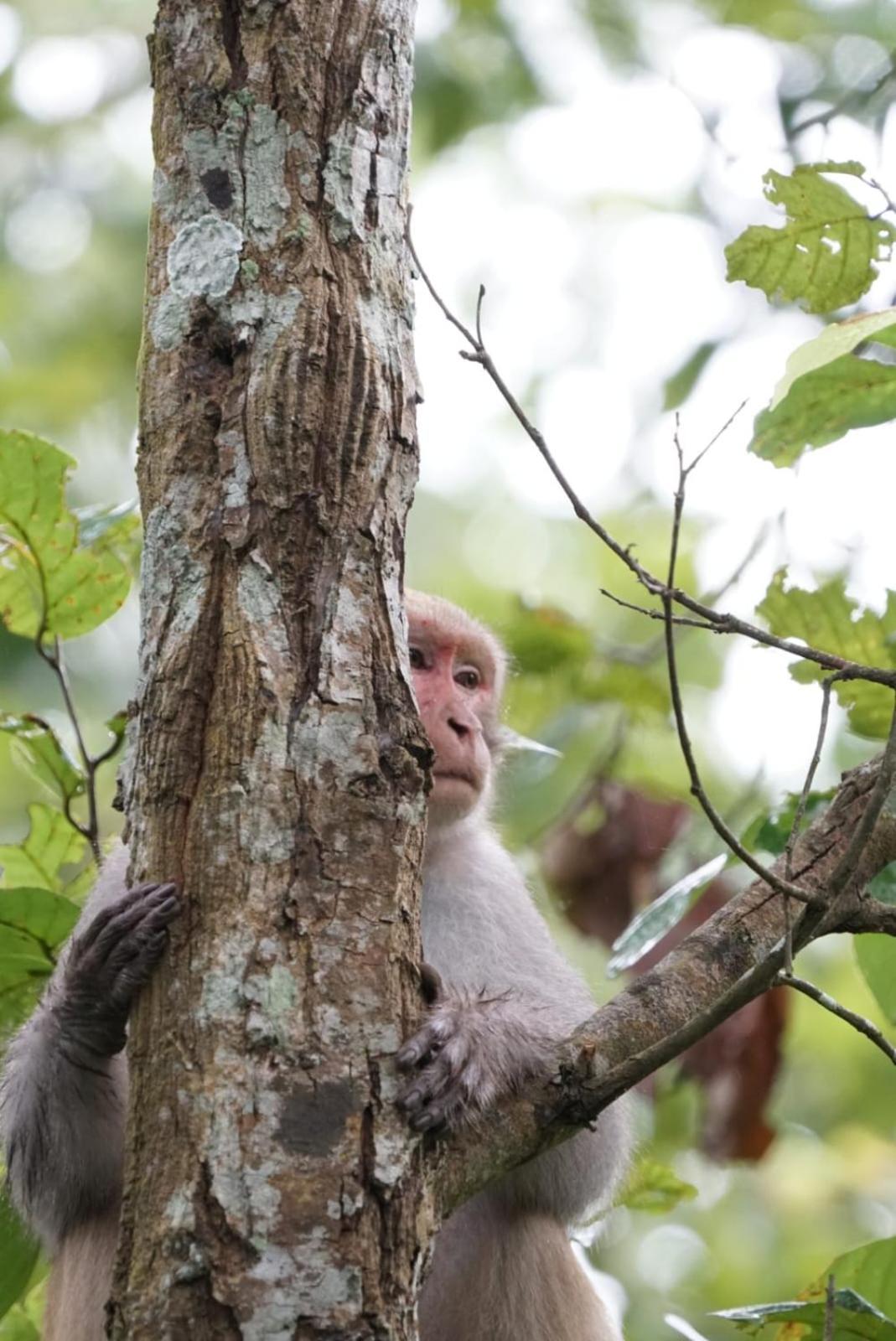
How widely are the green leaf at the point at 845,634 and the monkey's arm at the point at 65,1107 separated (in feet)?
5.25

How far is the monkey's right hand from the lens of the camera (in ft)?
7.29

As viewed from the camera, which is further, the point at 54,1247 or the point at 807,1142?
the point at 807,1142

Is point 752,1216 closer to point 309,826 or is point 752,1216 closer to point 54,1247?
point 54,1247

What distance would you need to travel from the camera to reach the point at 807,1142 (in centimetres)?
1152

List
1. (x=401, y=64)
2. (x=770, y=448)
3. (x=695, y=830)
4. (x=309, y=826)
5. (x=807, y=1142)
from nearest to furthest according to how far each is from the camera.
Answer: (x=309, y=826), (x=401, y=64), (x=770, y=448), (x=695, y=830), (x=807, y=1142)

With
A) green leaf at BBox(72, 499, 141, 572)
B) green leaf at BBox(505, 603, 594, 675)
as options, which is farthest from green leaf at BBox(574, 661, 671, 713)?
green leaf at BBox(72, 499, 141, 572)

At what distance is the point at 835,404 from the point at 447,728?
1.33 metres

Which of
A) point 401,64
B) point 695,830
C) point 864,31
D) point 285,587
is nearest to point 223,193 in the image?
point 401,64

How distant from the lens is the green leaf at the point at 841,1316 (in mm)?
2744

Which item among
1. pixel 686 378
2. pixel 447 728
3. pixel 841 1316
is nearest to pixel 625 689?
pixel 686 378

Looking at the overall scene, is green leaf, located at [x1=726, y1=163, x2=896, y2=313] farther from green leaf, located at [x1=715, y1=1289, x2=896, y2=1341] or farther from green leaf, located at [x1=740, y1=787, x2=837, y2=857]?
→ green leaf, located at [x1=715, y1=1289, x2=896, y2=1341]

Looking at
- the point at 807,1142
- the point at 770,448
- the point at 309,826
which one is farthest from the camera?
the point at 807,1142

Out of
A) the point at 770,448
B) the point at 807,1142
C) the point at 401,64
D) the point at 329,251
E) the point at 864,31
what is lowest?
the point at 329,251

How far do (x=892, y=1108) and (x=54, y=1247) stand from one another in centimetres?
824
